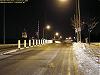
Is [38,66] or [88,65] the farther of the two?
[38,66]

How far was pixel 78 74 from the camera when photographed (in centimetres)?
1297

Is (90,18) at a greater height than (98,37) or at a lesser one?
greater

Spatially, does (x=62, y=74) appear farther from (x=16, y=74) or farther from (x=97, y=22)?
(x=97, y=22)

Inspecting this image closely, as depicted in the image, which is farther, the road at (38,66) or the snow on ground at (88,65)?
the road at (38,66)

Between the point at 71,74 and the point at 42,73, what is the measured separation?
4.77 feet

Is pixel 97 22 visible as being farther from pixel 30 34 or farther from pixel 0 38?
pixel 0 38

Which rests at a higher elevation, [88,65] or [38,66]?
[88,65]

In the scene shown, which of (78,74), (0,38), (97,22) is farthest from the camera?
(97,22)

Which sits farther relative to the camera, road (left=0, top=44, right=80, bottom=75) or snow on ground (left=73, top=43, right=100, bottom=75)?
road (left=0, top=44, right=80, bottom=75)

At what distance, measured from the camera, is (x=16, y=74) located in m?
13.2

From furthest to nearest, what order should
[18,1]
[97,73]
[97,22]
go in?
[97,22] < [18,1] < [97,73]

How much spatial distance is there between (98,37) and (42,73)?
79.2 m

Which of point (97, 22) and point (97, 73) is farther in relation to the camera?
point (97, 22)

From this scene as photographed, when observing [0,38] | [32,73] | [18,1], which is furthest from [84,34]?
[32,73]
